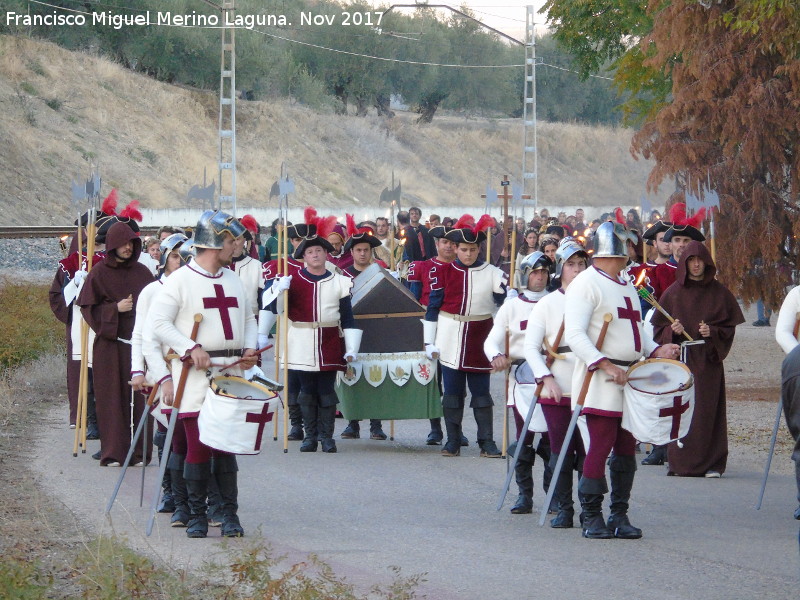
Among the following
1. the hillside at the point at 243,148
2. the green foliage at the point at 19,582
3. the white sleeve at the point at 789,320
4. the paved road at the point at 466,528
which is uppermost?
the hillside at the point at 243,148

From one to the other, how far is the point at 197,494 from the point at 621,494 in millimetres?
2548

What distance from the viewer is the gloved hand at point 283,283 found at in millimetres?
11766

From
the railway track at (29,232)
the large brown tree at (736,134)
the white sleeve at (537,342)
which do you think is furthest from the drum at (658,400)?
the railway track at (29,232)

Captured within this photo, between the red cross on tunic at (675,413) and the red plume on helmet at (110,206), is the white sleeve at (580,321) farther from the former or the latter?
the red plume on helmet at (110,206)

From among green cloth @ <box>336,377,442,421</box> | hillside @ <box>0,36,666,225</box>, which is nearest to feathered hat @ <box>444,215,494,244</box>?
green cloth @ <box>336,377,442,421</box>

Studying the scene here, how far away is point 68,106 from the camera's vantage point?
58.0 metres

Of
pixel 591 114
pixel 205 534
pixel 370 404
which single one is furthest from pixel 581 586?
pixel 591 114

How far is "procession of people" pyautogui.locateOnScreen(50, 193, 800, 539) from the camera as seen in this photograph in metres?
8.05

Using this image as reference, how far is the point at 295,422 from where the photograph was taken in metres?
12.8

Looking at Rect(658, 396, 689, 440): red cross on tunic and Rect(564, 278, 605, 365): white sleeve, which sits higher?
Rect(564, 278, 605, 365): white sleeve

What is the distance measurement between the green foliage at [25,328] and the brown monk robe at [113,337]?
240 inches

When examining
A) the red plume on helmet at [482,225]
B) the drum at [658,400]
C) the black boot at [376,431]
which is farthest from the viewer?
the black boot at [376,431]

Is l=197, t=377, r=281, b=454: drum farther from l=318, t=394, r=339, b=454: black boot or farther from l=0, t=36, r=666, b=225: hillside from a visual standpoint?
l=0, t=36, r=666, b=225: hillside

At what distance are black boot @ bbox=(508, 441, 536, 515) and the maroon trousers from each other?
3.20 feet
